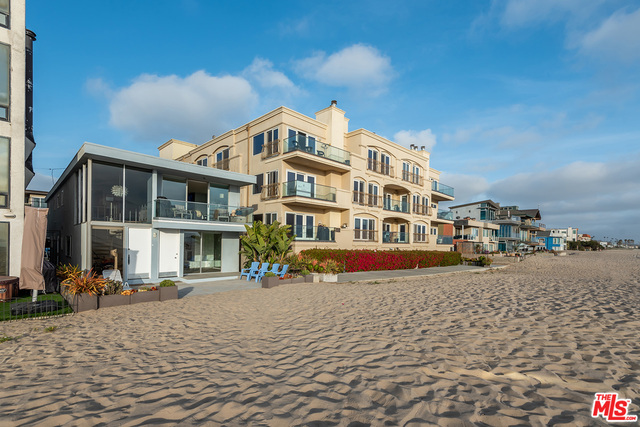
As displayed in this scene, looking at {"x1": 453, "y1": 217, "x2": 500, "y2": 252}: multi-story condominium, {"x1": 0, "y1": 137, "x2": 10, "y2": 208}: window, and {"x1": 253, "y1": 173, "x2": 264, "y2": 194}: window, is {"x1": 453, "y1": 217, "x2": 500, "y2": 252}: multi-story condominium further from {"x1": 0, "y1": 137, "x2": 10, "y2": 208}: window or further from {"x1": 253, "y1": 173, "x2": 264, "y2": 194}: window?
{"x1": 0, "y1": 137, "x2": 10, "y2": 208}: window

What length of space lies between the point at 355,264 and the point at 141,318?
14059 millimetres

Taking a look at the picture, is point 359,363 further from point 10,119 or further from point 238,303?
point 10,119

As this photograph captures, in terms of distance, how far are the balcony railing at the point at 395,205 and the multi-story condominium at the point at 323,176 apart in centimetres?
10

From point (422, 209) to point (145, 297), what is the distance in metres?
29.5

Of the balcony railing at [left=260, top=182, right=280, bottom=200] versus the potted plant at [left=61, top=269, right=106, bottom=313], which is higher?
the balcony railing at [left=260, top=182, right=280, bottom=200]

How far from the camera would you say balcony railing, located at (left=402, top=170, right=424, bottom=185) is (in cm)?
3181

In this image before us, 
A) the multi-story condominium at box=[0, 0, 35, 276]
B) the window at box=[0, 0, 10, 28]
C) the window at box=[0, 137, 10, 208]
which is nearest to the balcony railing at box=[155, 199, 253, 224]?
the multi-story condominium at box=[0, 0, 35, 276]

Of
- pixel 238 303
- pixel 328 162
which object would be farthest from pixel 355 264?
pixel 238 303

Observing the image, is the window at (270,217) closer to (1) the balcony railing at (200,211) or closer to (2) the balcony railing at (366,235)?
(1) the balcony railing at (200,211)

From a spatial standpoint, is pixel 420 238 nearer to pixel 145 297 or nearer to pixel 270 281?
pixel 270 281

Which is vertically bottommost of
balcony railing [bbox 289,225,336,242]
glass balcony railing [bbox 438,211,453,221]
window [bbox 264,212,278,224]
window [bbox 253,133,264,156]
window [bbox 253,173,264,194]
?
balcony railing [bbox 289,225,336,242]

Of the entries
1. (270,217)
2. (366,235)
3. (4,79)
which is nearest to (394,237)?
(366,235)

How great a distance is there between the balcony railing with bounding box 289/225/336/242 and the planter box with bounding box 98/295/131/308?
39.0 ft

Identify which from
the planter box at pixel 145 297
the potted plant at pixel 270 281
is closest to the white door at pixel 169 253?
the planter box at pixel 145 297
